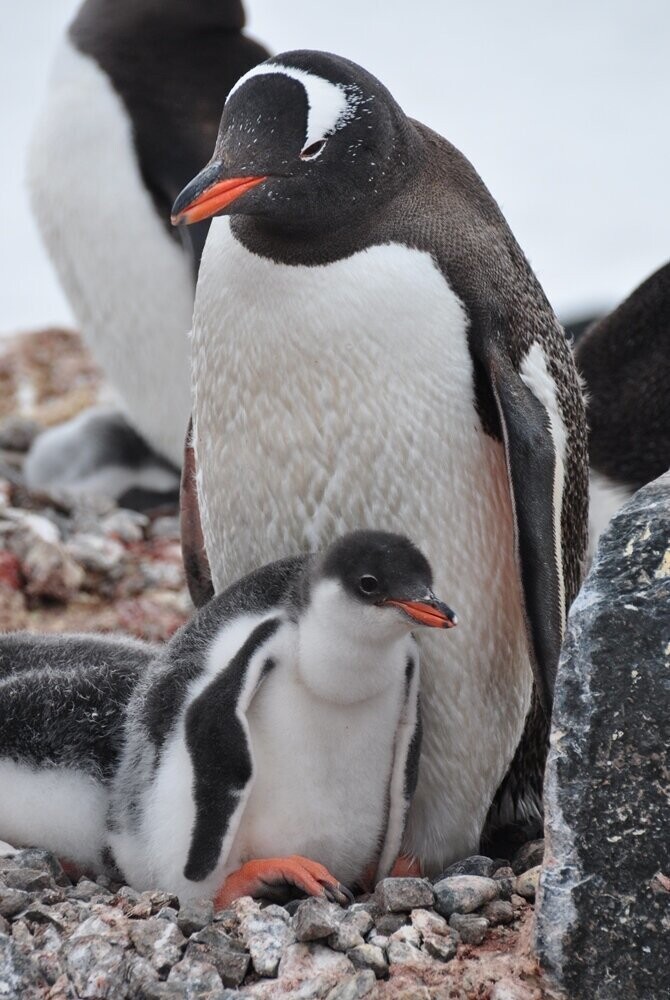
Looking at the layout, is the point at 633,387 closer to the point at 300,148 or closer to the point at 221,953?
the point at 300,148

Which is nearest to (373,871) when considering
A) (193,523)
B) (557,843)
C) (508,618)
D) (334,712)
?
(334,712)

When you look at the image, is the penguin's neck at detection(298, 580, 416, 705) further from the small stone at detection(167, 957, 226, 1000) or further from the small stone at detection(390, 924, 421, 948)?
the small stone at detection(167, 957, 226, 1000)

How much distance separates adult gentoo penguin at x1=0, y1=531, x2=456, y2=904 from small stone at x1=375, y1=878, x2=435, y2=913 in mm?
143

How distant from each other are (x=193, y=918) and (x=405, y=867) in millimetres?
660

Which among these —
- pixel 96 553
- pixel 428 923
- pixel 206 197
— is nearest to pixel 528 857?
pixel 428 923

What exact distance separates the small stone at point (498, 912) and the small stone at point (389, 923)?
0.14 m

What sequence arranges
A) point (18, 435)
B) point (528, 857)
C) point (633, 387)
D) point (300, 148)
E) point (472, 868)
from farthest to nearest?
point (18, 435) → point (633, 387) → point (528, 857) → point (472, 868) → point (300, 148)

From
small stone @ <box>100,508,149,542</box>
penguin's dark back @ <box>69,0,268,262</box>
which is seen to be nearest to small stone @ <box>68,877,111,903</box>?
small stone @ <box>100,508,149,542</box>

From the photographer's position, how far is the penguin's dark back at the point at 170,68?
6.49 meters

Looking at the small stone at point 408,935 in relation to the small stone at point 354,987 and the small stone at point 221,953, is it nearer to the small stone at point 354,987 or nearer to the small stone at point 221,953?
the small stone at point 354,987

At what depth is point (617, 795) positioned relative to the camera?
6.93ft

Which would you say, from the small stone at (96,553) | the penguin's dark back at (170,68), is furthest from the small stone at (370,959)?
the penguin's dark back at (170,68)

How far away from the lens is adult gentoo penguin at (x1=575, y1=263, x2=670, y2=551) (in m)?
4.77

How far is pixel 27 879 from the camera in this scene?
2580 mm
